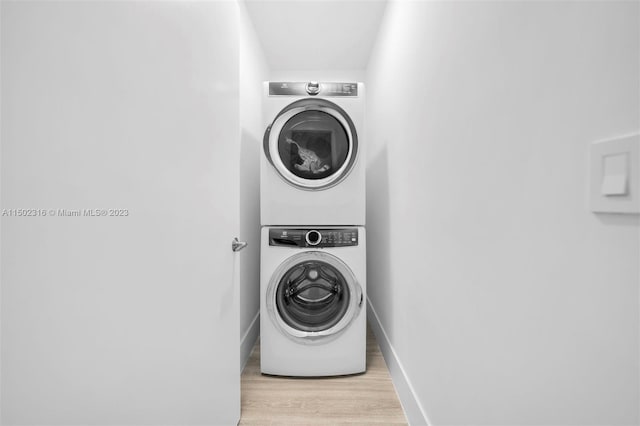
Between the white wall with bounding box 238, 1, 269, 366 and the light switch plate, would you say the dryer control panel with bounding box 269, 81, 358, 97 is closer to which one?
the white wall with bounding box 238, 1, 269, 366

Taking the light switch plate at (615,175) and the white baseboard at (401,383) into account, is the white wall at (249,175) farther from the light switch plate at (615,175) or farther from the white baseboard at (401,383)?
the light switch plate at (615,175)

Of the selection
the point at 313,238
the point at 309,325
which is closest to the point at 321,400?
the point at 309,325

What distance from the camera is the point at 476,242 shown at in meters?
0.92

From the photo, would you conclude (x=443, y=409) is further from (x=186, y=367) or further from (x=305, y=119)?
(x=305, y=119)

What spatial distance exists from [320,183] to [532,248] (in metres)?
1.37

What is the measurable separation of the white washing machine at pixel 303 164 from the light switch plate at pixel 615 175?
148 centimetres

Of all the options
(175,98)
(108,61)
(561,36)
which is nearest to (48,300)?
(108,61)

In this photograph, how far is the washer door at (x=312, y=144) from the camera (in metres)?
1.96

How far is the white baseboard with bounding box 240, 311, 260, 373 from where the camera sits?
2064 millimetres

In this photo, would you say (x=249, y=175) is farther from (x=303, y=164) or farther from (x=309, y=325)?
(x=309, y=325)

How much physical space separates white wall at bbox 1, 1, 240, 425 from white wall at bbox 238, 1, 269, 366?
3.34ft

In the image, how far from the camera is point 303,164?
6.60 feet

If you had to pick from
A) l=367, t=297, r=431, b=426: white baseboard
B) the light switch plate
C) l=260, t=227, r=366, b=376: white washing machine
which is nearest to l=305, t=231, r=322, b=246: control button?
l=260, t=227, r=366, b=376: white washing machine

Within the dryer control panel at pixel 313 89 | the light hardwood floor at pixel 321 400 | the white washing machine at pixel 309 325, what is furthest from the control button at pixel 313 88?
the light hardwood floor at pixel 321 400
